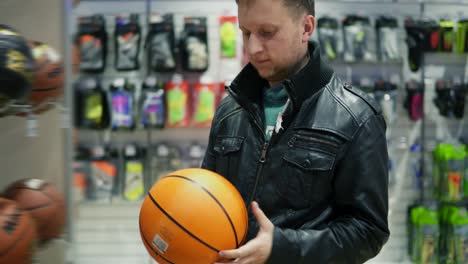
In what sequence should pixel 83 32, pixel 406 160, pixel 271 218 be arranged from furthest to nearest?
pixel 406 160
pixel 83 32
pixel 271 218

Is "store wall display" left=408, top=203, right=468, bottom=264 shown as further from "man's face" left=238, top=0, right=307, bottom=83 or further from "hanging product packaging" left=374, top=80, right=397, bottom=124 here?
"man's face" left=238, top=0, right=307, bottom=83

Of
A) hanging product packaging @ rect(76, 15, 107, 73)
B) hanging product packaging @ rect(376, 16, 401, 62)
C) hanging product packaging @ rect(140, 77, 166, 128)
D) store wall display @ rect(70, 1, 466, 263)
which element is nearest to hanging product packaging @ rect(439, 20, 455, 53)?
store wall display @ rect(70, 1, 466, 263)

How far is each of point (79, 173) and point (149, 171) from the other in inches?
24.6

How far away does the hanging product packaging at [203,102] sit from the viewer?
4785 millimetres

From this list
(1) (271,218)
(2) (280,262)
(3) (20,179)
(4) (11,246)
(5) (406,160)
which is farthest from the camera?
(5) (406,160)

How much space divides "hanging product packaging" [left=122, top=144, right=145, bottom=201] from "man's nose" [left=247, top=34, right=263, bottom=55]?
135 inches

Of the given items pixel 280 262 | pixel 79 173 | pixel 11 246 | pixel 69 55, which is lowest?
pixel 79 173

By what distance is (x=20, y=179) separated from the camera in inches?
106

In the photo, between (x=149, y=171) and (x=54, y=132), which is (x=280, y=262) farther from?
(x=149, y=171)

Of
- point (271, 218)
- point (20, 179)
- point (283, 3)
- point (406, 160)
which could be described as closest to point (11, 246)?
point (20, 179)

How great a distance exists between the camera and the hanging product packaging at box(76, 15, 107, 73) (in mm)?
4727

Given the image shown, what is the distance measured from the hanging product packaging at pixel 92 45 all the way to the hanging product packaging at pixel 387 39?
2.50 m

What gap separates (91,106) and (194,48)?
104 cm

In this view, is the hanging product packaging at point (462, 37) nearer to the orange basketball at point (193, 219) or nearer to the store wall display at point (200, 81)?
the store wall display at point (200, 81)
